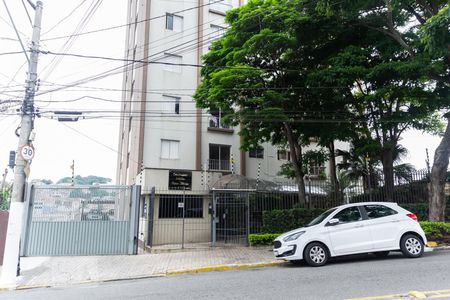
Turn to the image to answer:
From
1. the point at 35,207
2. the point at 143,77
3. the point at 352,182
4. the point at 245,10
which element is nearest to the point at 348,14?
the point at 245,10

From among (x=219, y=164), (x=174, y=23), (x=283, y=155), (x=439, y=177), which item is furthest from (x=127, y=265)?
(x=174, y=23)

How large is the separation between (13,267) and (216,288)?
564cm

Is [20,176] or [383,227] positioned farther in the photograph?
Answer: [20,176]

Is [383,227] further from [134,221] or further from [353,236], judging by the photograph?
[134,221]

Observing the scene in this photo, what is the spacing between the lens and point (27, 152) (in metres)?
9.53

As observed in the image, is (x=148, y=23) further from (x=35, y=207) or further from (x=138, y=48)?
(x=35, y=207)

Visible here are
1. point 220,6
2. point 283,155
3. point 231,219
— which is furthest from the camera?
point 283,155

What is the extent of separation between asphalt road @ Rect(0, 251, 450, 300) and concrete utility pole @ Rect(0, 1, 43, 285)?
1046mm

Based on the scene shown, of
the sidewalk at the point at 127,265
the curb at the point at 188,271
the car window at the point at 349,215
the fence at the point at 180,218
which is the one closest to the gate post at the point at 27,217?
the sidewalk at the point at 127,265

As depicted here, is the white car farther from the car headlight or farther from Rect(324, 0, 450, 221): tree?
Rect(324, 0, 450, 221): tree

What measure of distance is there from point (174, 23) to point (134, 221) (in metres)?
14.5

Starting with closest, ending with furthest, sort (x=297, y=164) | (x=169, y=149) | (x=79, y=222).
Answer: (x=79, y=222) < (x=297, y=164) < (x=169, y=149)

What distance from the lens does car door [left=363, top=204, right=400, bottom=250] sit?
358 inches

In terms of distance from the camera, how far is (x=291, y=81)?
50.3 ft
